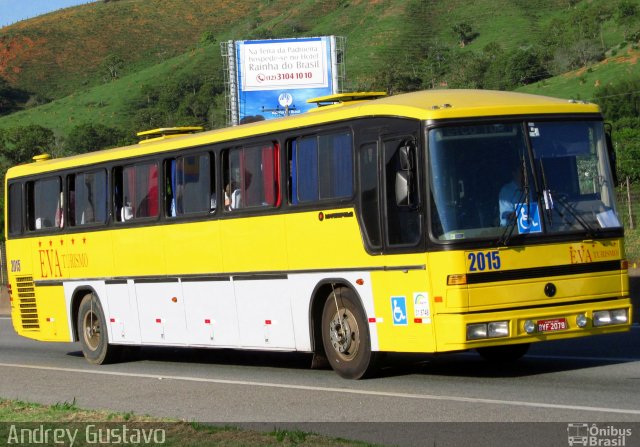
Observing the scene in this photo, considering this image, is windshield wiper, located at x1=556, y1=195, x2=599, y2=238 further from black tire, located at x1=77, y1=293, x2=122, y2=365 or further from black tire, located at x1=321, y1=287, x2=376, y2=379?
black tire, located at x1=77, y1=293, x2=122, y2=365

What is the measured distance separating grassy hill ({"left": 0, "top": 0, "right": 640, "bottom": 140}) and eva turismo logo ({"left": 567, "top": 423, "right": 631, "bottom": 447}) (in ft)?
276

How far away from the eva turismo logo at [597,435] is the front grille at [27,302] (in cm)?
1303

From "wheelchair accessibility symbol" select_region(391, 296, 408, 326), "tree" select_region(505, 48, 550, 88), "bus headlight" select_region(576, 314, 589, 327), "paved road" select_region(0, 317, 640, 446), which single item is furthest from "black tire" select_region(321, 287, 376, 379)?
"tree" select_region(505, 48, 550, 88)

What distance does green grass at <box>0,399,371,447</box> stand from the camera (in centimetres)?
987

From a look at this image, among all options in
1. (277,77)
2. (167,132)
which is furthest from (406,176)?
(277,77)

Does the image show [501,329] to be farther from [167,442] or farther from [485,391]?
[167,442]

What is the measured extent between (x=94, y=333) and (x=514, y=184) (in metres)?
8.87

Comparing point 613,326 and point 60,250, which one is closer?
point 613,326

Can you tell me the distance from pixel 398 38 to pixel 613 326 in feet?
397

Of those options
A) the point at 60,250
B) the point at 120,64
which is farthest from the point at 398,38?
the point at 60,250

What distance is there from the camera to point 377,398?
12680 millimetres

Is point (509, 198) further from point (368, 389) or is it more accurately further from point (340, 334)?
point (340, 334)

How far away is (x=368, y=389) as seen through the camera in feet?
44.3

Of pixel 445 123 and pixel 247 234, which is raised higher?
pixel 445 123
